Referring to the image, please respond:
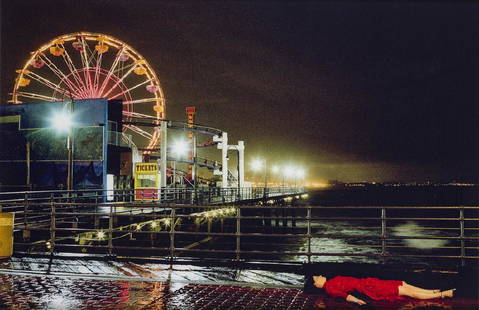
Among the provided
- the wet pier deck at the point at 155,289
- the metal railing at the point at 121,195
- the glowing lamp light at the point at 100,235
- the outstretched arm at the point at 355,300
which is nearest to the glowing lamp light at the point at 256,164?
the metal railing at the point at 121,195

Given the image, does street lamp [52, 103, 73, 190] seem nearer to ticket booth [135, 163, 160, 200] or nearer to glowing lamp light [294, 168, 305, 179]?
ticket booth [135, 163, 160, 200]

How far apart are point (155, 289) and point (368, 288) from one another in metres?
3.59

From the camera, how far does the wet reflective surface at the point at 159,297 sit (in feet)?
23.0

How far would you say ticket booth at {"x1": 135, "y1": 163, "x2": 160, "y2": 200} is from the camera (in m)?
28.2

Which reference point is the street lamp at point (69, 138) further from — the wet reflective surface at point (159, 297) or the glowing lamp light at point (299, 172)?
the glowing lamp light at point (299, 172)

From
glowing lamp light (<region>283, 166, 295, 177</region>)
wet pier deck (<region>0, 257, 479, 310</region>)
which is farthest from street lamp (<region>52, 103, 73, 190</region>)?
glowing lamp light (<region>283, 166, 295, 177</region>)

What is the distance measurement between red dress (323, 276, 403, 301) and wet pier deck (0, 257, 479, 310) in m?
0.12

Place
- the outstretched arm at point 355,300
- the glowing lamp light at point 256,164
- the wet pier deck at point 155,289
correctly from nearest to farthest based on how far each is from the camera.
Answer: the outstretched arm at point 355,300 → the wet pier deck at point 155,289 → the glowing lamp light at point 256,164

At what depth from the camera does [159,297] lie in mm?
7578

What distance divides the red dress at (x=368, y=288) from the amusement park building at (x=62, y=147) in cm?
2799

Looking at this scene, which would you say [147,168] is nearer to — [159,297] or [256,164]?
[159,297]

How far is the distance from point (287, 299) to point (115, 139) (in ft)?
98.1

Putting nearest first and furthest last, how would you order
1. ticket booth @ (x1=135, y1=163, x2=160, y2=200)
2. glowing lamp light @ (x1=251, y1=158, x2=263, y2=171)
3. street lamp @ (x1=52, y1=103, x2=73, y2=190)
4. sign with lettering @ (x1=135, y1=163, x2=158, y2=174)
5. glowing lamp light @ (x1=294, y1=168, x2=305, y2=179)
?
street lamp @ (x1=52, y1=103, x2=73, y2=190) < ticket booth @ (x1=135, y1=163, x2=160, y2=200) < sign with lettering @ (x1=135, y1=163, x2=158, y2=174) < glowing lamp light @ (x1=251, y1=158, x2=263, y2=171) < glowing lamp light @ (x1=294, y1=168, x2=305, y2=179)

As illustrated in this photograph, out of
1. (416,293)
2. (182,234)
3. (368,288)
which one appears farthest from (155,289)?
(182,234)
